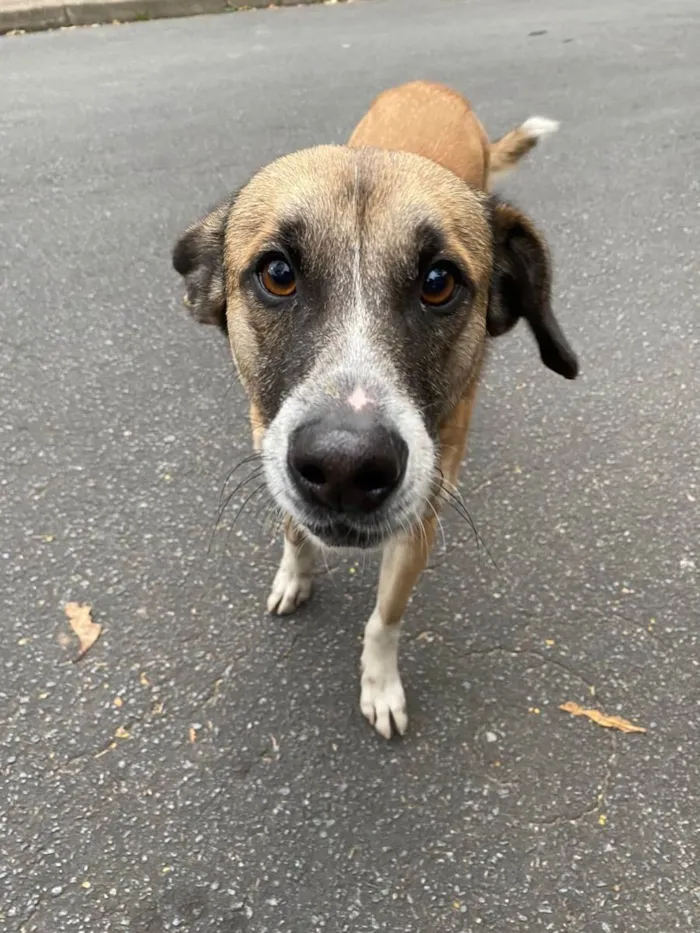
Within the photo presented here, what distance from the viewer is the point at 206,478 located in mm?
3182

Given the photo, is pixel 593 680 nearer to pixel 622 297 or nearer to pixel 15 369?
pixel 622 297

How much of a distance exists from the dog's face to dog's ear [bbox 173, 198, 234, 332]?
0.02 meters

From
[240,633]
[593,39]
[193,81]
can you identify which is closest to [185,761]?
[240,633]

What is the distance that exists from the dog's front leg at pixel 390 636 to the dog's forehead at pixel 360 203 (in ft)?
2.69

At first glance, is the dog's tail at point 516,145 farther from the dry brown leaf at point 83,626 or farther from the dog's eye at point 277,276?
the dry brown leaf at point 83,626

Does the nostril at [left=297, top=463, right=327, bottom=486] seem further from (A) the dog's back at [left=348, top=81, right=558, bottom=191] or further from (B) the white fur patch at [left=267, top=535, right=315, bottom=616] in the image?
(A) the dog's back at [left=348, top=81, right=558, bottom=191]

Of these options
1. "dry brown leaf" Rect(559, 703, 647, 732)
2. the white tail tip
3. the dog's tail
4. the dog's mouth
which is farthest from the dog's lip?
the white tail tip

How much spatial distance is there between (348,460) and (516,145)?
2767 millimetres

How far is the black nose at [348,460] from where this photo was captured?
5.32ft

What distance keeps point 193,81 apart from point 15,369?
13.4ft

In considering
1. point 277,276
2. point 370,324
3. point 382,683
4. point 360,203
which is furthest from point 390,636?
point 360,203

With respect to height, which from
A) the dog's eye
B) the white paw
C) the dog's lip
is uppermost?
the dog's eye

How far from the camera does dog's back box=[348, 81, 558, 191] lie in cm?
302

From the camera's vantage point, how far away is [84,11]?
8.18 metres
